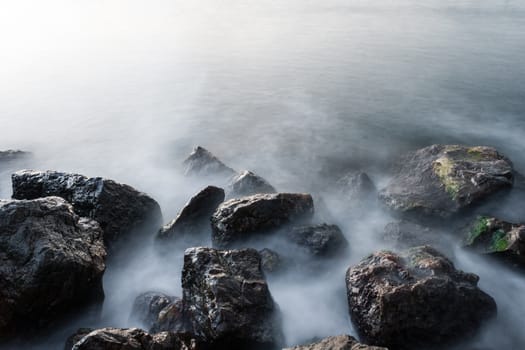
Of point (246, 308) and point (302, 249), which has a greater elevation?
point (246, 308)

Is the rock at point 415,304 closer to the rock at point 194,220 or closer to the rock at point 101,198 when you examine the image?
the rock at point 194,220

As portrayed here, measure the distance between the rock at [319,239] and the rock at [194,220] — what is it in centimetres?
155

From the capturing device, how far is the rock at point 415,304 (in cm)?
464

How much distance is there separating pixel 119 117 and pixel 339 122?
800 centimetres

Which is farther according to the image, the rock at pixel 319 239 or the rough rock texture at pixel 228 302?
the rock at pixel 319 239

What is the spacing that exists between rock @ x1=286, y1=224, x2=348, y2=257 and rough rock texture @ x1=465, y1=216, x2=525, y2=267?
2.11 m

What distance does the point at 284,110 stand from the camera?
46.9ft

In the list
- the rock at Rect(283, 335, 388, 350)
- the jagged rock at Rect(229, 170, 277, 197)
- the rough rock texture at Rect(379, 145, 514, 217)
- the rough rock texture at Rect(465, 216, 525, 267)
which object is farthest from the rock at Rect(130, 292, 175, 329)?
the rough rock texture at Rect(465, 216, 525, 267)

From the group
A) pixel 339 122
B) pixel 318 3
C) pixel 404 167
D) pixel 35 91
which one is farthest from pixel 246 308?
pixel 318 3

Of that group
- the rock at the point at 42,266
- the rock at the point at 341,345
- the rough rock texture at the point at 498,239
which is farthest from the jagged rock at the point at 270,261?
the rough rock texture at the point at 498,239

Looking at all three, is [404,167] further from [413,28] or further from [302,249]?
[413,28]

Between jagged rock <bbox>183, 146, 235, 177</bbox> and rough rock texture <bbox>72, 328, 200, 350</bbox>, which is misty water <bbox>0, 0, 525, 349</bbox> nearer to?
jagged rock <bbox>183, 146, 235, 177</bbox>

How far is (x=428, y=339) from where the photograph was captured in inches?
185

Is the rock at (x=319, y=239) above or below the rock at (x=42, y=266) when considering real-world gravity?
below
